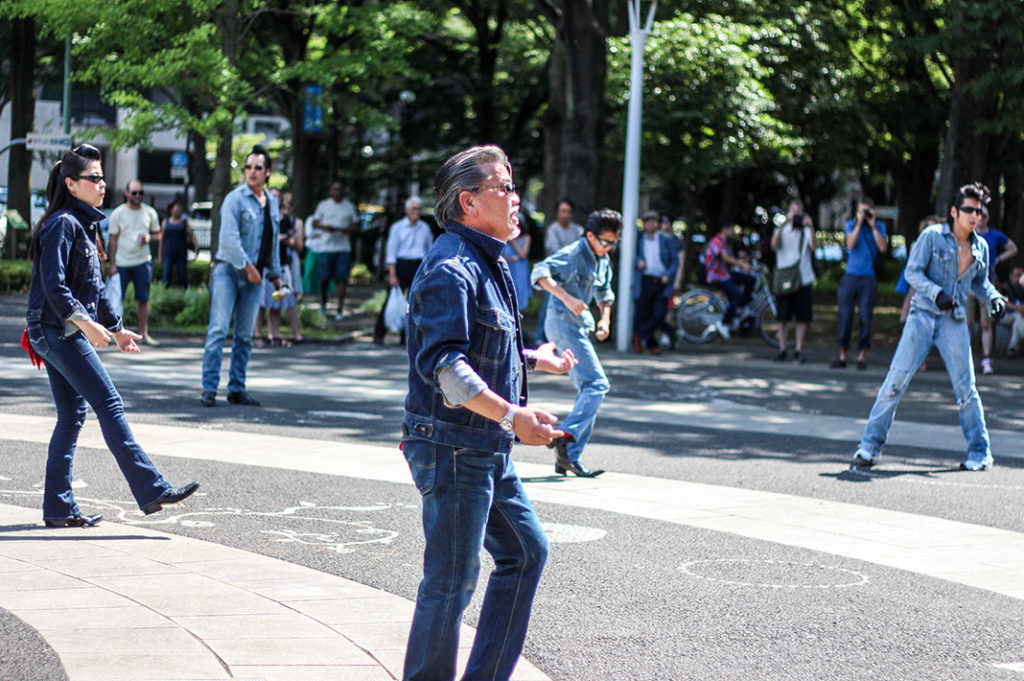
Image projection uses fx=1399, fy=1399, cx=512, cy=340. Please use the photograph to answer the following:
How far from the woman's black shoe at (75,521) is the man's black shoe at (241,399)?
15.4ft

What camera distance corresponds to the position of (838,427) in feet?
36.7

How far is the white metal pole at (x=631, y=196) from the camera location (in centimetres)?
1805

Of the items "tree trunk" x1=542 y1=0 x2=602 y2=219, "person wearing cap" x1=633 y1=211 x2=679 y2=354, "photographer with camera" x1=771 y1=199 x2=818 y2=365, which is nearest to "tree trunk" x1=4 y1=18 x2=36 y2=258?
"tree trunk" x1=542 y1=0 x2=602 y2=219

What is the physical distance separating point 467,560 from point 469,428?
0.35 metres

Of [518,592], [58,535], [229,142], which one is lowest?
[58,535]

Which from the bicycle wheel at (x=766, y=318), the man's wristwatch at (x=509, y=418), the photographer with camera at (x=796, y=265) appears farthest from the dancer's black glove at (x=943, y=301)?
the bicycle wheel at (x=766, y=318)

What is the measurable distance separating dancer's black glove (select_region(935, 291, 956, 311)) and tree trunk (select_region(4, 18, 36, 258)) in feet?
83.9

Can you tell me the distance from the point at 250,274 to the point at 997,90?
11.1 metres

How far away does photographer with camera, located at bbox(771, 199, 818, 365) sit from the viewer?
1711 centimetres

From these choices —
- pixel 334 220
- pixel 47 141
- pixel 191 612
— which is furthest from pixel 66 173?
pixel 47 141

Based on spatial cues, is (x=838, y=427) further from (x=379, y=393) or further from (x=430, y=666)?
(x=430, y=666)

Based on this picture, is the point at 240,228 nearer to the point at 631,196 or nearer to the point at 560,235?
the point at 560,235

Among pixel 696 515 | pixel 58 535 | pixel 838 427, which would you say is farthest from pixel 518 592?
pixel 838 427

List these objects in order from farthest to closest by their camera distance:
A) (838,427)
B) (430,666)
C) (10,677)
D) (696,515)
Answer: (838,427)
(696,515)
(10,677)
(430,666)
